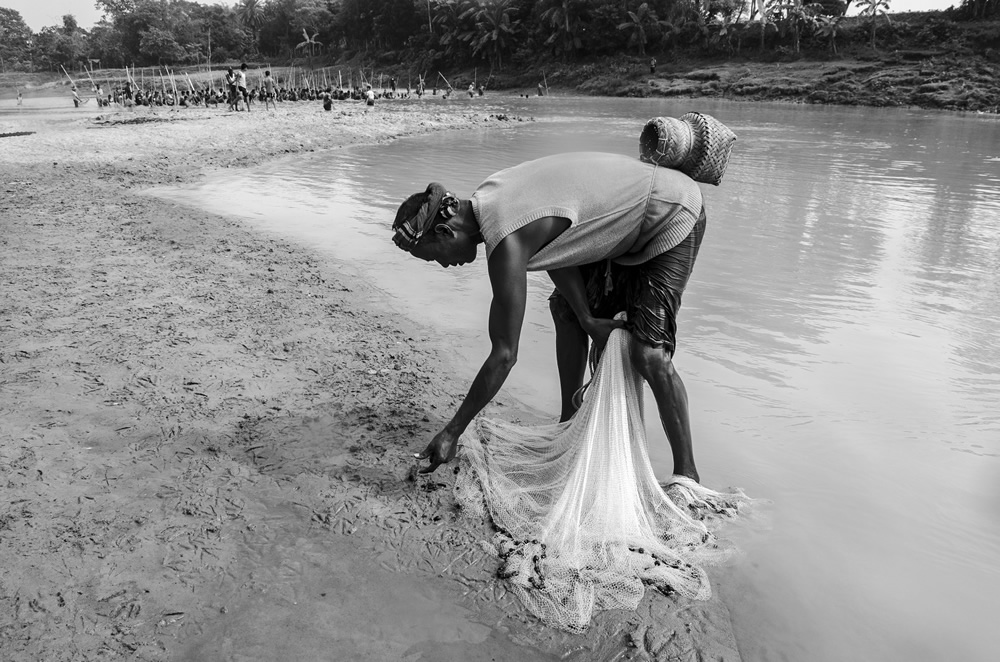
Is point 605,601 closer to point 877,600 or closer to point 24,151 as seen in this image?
point 877,600

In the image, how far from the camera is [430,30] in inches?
2589

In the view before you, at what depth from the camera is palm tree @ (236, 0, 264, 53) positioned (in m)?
88.8

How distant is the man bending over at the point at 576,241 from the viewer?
2.16 metres

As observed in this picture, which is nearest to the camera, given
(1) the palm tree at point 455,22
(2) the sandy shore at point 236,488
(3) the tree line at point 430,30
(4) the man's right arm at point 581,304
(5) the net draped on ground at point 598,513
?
(2) the sandy shore at point 236,488

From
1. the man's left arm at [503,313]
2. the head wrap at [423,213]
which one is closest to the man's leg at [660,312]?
the man's left arm at [503,313]

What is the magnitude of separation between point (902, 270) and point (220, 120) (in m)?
17.9

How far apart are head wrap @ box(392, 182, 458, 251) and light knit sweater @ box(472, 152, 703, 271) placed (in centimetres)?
10

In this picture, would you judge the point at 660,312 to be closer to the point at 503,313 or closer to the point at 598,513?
the point at 503,313

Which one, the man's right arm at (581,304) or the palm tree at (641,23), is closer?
the man's right arm at (581,304)

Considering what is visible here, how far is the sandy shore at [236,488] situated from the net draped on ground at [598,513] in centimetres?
7

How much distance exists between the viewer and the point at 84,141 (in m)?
13.3

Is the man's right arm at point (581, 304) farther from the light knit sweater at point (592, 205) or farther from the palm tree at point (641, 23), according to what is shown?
the palm tree at point (641, 23)

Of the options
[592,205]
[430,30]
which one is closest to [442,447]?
[592,205]

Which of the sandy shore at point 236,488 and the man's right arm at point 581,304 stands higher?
the man's right arm at point 581,304
